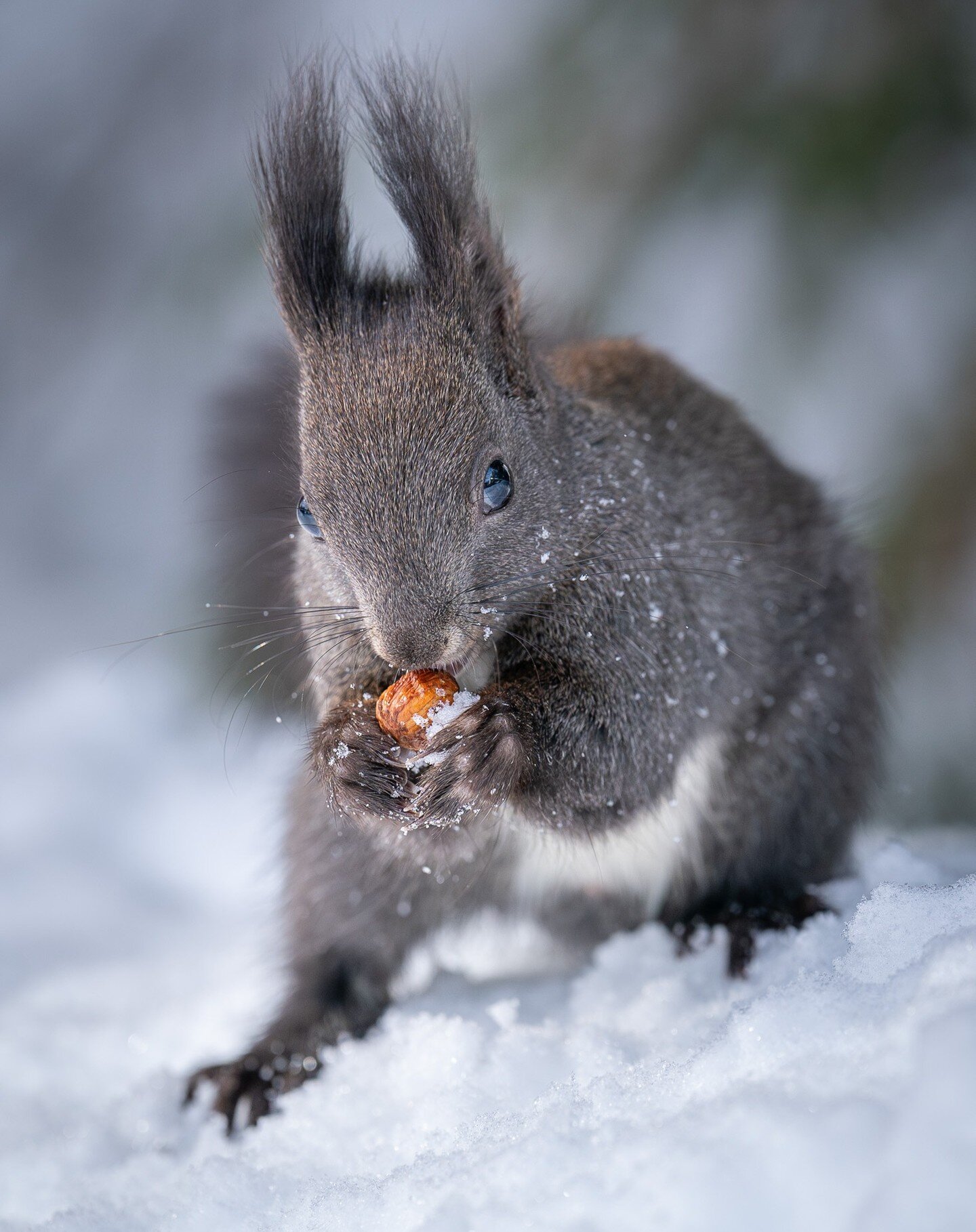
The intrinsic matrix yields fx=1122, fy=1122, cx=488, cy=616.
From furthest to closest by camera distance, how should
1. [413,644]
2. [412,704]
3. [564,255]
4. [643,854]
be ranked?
[564,255]
[643,854]
[412,704]
[413,644]

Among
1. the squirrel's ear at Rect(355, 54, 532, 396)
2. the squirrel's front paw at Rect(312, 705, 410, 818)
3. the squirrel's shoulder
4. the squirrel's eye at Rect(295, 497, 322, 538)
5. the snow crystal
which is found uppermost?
the squirrel's ear at Rect(355, 54, 532, 396)

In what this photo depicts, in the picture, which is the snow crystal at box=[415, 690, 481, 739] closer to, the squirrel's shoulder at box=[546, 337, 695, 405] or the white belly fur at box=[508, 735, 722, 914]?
the white belly fur at box=[508, 735, 722, 914]

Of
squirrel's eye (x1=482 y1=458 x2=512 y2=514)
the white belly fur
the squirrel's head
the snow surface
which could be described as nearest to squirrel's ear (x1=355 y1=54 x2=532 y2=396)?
the squirrel's head

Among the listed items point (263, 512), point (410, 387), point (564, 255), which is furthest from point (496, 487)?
point (564, 255)

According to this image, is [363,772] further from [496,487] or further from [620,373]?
[620,373]

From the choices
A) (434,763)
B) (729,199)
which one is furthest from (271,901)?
(729,199)

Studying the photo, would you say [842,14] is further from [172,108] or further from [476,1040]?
[476,1040]
